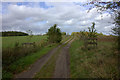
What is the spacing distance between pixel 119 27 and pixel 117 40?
0.79m

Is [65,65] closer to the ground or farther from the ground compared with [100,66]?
closer to the ground

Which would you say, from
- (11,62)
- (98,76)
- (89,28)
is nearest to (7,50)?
(11,62)

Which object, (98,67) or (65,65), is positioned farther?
(65,65)

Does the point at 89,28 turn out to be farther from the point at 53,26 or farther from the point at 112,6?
the point at 53,26

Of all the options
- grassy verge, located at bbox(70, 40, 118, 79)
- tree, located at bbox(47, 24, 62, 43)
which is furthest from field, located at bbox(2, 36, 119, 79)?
tree, located at bbox(47, 24, 62, 43)

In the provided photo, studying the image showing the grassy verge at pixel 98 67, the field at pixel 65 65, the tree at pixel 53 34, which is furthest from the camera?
the tree at pixel 53 34

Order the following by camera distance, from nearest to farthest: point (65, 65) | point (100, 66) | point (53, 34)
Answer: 1. point (100, 66)
2. point (65, 65)
3. point (53, 34)

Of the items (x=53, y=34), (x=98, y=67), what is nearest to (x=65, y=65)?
(x=98, y=67)

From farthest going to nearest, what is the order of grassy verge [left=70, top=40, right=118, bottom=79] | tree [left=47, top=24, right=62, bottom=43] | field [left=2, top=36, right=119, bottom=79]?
1. tree [left=47, top=24, right=62, bottom=43]
2. field [left=2, top=36, right=119, bottom=79]
3. grassy verge [left=70, top=40, right=118, bottom=79]

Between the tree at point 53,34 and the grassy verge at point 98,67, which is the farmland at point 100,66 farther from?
the tree at point 53,34

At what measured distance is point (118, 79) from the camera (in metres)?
3.78

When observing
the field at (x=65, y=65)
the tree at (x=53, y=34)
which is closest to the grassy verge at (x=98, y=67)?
the field at (x=65, y=65)

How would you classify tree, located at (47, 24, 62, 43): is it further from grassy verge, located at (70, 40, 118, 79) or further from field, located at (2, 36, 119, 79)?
grassy verge, located at (70, 40, 118, 79)

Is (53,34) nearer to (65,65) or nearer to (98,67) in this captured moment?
(65,65)
